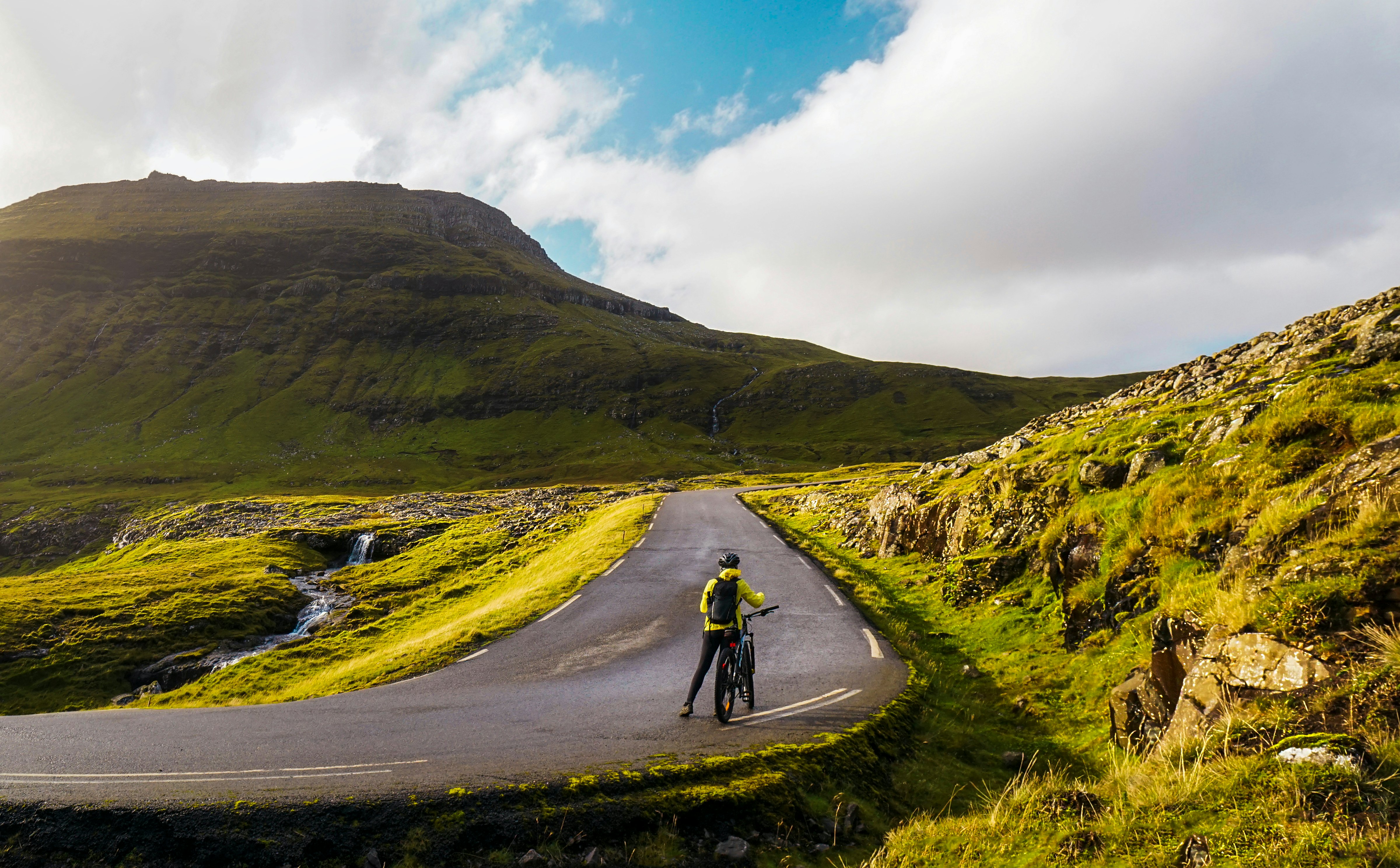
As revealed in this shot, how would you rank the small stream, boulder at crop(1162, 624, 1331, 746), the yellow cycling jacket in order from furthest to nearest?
the small stream
the yellow cycling jacket
boulder at crop(1162, 624, 1331, 746)

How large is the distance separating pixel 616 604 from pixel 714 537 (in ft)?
47.3

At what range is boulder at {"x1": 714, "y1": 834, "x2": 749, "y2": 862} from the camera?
25.6 feet

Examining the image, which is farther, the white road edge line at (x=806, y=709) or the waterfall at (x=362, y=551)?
the waterfall at (x=362, y=551)

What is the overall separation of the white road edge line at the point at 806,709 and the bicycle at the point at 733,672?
0.41 meters

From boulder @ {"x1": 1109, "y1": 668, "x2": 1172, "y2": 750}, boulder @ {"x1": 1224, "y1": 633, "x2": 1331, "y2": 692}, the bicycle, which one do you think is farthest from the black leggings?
boulder @ {"x1": 1224, "y1": 633, "x2": 1331, "y2": 692}

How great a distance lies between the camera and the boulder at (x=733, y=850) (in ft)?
25.6

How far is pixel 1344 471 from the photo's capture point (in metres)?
9.64

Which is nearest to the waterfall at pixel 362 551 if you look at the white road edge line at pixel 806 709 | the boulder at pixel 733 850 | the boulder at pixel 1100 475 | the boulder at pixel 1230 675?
the white road edge line at pixel 806 709

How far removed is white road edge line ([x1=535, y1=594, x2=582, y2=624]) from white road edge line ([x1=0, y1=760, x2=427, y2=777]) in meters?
10.1

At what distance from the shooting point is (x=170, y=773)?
9188 millimetres

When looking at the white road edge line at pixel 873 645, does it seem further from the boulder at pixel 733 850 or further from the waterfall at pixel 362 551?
the waterfall at pixel 362 551

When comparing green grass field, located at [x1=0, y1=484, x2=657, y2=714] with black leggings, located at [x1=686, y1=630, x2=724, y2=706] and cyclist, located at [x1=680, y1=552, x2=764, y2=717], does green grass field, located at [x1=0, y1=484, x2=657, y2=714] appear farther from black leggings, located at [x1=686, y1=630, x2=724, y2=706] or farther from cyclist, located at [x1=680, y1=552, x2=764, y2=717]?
cyclist, located at [x1=680, y1=552, x2=764, y2=717]

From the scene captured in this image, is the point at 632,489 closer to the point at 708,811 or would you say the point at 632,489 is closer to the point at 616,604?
the point at 616,604

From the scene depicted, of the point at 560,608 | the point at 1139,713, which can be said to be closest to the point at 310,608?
the point at 560,608
